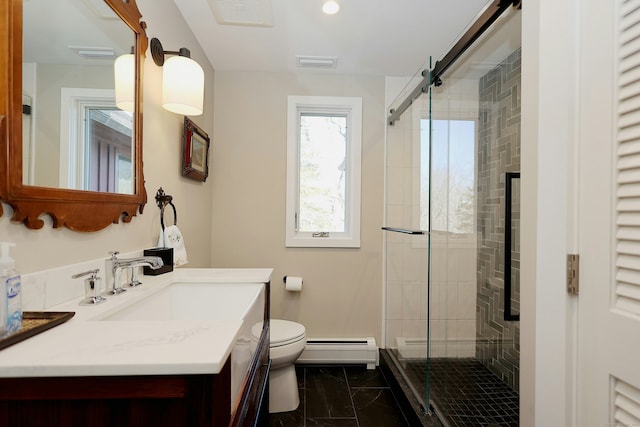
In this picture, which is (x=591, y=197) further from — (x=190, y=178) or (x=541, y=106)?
(x=190, y=178)

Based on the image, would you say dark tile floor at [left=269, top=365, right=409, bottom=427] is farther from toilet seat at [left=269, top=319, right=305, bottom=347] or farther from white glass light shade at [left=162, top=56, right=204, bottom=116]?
white glass light shade at [left=162, top=56, right=204, bottom=116]

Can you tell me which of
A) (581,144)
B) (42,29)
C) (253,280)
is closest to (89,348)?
(253,280)

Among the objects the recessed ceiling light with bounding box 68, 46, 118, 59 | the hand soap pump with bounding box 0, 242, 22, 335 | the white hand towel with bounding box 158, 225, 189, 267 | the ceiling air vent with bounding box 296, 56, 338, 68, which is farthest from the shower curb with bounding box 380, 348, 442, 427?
the ceiling air vent with bounding box 296, 56, 338, 68

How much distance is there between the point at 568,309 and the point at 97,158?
1591 millimetres

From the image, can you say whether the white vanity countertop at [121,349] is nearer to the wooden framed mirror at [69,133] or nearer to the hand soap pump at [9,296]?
the hand soap pump at [9,296]

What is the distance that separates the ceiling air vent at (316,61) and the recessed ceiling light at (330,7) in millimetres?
446

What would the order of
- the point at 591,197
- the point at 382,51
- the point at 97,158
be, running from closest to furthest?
the point at 591,197 → the point at 97,158 → the point at 382,51

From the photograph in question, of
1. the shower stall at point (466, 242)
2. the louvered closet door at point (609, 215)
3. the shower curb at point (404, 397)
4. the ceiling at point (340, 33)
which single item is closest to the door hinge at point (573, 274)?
the louvered closet door at point (609, 215)

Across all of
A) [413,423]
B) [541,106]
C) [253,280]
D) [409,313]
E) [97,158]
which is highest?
[541,106]

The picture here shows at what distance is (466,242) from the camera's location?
1.73 metres

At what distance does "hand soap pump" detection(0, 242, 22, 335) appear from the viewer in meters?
0.57

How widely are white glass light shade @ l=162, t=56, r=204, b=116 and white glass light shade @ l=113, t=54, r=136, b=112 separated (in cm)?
16

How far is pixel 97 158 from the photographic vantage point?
1.01 meters

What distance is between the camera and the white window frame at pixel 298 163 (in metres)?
2.29
